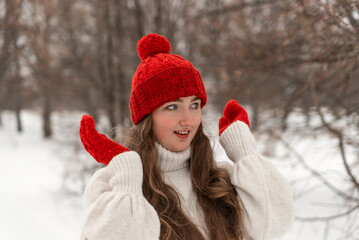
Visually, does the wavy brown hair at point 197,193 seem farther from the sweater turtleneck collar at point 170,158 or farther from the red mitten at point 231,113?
the red mitten at point 231,113

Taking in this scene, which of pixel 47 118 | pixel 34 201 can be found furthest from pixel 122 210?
pixel 47 118

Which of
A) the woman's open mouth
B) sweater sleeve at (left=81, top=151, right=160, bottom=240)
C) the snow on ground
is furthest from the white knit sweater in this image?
the snow on ground

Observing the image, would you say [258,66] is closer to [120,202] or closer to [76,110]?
[120,202]

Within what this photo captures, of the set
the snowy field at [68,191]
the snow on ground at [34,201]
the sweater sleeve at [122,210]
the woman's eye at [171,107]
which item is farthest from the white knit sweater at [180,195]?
the snow on ground at [34,201]

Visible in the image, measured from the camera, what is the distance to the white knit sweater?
117cm

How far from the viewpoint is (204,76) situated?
7.12 m

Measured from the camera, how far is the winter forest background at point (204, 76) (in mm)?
3023

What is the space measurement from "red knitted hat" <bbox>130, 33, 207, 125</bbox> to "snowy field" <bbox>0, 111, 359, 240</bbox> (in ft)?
3.81

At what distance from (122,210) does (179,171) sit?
1.57ft

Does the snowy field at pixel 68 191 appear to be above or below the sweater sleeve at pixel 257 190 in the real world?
below

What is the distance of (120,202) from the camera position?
117cm

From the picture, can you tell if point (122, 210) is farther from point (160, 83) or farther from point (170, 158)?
point (160, 83)

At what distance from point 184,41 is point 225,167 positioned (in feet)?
15.5

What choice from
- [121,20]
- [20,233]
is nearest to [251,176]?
[20,233]
